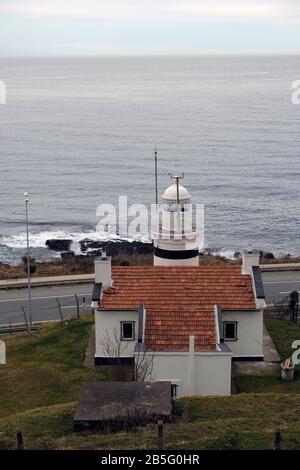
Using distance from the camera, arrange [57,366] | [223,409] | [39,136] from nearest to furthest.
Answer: [223,409] → [57,366] → [39,136]

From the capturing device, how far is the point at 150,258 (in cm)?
5053

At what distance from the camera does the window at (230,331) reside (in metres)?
26.6

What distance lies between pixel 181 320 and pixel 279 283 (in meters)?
16.4

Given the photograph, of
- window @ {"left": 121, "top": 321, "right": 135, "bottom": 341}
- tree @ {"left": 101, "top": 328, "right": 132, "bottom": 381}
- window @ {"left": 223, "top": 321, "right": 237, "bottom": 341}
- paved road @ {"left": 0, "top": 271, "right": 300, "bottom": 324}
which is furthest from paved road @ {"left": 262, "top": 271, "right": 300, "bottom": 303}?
tree @ {"left": 101, "top": 328, "right": 132, "bottom": 381}

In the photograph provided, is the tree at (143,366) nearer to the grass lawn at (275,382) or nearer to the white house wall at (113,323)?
the white house wall at (113,323)

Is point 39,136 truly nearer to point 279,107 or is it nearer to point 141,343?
point 279,107

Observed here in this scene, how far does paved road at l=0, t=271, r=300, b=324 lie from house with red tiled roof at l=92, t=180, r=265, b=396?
8746mm

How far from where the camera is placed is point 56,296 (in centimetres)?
3931

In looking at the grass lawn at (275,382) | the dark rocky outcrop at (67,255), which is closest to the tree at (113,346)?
the grass lawn at (275,382)

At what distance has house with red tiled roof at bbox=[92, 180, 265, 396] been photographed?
76.8ft

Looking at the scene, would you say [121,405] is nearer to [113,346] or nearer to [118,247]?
[113,346]
